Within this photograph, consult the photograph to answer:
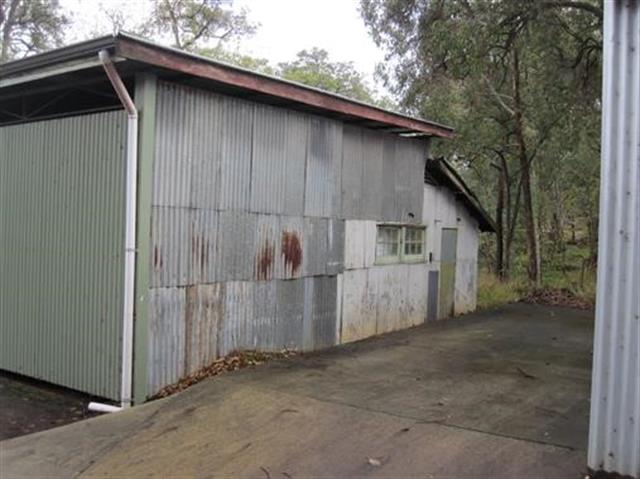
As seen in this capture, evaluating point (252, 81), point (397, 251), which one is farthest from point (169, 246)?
point (397, 251)

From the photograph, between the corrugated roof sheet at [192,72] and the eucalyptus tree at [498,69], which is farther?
the eucalyptus tree at [498,69]

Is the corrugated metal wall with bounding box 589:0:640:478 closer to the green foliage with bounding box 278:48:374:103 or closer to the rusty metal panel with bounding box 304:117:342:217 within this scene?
the rusty metal panel with bounding box 304:117:342:217

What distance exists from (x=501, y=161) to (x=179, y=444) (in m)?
17.8

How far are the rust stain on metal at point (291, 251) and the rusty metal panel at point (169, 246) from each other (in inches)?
68.2

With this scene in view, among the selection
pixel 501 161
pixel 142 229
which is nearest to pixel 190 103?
pixel 142 229

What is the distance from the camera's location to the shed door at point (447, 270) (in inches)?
482

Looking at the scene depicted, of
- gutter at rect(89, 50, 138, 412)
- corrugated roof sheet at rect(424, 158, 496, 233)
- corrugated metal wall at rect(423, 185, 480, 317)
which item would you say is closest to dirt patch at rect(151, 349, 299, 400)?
gutter at rect(89, 50, 138, 412)

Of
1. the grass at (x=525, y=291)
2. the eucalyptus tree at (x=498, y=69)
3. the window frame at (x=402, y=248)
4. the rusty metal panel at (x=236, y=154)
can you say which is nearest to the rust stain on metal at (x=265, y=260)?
the rusty metal panel at (x=236, y=154)

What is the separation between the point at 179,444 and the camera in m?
5.03

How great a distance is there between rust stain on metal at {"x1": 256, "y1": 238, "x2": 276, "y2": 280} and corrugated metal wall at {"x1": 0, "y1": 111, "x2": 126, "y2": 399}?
197 cm

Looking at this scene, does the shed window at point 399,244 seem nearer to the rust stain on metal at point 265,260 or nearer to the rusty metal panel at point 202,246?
the rust stain on metal at point 265,260

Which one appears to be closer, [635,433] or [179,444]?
[635,433]

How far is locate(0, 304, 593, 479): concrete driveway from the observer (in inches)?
178

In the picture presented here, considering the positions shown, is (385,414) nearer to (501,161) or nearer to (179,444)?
(179,444)
